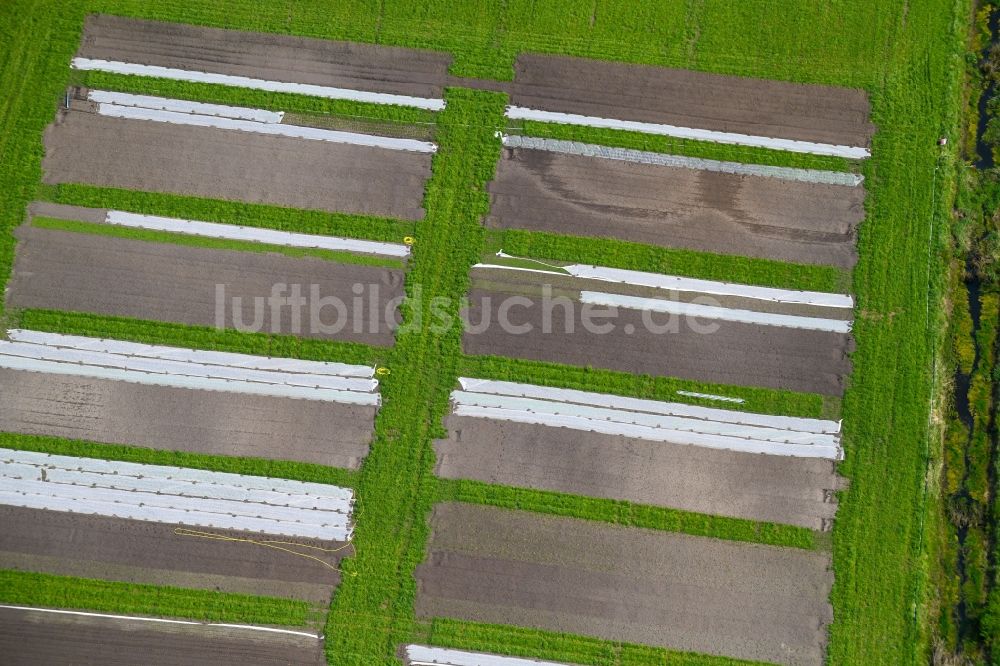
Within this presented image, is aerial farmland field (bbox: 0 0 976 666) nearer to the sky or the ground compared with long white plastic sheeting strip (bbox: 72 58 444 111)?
nearer to the ground

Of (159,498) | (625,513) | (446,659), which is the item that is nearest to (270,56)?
(159,498)

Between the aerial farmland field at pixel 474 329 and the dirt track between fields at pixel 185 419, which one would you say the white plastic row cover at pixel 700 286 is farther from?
the dirt track between fields at pixel 185 419

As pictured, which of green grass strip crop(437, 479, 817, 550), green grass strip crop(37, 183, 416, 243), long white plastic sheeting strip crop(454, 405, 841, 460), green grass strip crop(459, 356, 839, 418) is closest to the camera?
green grass strip crop(437, 479, 817, 550)

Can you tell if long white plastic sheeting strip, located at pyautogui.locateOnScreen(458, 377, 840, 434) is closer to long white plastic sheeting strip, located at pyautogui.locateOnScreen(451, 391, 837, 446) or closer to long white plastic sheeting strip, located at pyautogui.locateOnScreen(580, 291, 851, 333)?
long white plastic sheeting strip, located at pyautogui.locateOnScreen(451, 391, 837, 446)

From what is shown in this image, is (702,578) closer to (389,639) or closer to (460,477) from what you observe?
(460,477)

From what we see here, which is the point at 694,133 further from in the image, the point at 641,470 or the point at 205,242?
the point at 205,242

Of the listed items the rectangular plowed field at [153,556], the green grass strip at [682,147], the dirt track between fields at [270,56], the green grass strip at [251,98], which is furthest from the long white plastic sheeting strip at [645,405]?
the dirt track between fields at [270,56]

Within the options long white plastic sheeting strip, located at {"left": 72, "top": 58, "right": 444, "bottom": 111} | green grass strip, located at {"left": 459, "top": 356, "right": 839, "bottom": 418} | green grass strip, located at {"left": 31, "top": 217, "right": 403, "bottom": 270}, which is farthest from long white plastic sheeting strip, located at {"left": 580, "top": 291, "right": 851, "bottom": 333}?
long white plastic sheeting strip, located at {"left": 72, "top": 58, "right": 444, "bottom": 111}
